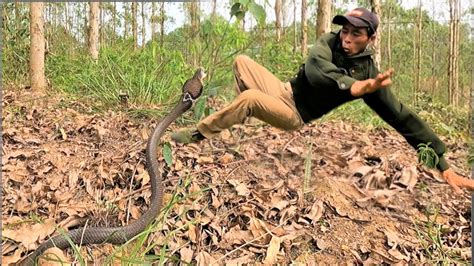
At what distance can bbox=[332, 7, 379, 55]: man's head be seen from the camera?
3.52 ft

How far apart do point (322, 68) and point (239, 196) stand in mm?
641

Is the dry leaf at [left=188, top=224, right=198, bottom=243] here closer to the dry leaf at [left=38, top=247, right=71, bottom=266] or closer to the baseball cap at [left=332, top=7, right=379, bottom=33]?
the dry leaf at [left=38, top=247, right=71, bottom=266]

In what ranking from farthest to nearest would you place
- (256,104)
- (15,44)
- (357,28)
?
(15,44)
(256,104)
(357,28)

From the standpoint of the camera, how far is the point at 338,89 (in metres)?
1.11

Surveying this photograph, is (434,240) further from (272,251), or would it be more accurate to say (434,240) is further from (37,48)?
(37,48)

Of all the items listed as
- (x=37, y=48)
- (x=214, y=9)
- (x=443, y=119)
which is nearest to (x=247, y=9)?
(x=214, y=9)

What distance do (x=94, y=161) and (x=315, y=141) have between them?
82 centimetres

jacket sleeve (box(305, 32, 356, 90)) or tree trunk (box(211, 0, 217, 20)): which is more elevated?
tree trunk (box(211, 0, 217, 20))

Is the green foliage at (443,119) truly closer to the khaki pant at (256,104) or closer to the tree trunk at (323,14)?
the tree trunk at (323,14)

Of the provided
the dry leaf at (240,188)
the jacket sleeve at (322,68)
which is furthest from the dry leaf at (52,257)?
the jacket sleeve at (322,68)

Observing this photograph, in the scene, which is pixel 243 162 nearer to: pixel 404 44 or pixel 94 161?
pixel 94 161

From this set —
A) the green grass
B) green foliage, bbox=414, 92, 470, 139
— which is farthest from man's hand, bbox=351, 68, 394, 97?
green foliage, bbox=414, 92, 470, 139

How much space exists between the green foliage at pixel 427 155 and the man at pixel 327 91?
0.01 meters

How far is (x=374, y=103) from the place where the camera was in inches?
46.3
